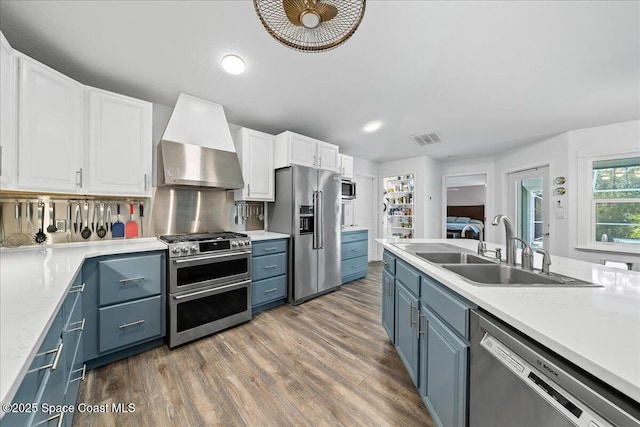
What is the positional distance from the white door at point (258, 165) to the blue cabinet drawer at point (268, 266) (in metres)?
0.79

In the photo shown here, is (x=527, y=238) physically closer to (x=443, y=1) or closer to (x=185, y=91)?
(x=443, y=1)

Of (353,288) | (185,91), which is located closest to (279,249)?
(353,288)

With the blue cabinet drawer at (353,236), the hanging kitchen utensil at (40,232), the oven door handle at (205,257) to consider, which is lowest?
the oven door handle at (205,257)

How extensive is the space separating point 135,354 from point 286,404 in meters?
1.42

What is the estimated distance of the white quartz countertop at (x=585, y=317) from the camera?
0.55 meters

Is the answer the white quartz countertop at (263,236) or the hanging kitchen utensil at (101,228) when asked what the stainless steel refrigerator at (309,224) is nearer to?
the white quartz countertop at (263,236)

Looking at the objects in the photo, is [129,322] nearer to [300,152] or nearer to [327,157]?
[300,152]

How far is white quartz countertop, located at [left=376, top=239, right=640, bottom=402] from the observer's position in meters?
0.55

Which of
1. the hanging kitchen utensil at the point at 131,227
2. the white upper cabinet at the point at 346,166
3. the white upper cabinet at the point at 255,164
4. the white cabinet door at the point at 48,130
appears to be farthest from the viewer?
the white upper cabinet at the point at 346,166

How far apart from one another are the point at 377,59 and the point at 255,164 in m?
1.81

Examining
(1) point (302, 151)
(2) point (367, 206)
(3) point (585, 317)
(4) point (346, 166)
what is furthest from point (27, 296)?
(2) point (367, 206)

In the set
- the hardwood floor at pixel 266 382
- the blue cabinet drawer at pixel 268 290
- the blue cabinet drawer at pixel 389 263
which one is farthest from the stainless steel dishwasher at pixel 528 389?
the blue cabinet drawer at pixel 268 290

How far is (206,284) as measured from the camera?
2326 millimetres

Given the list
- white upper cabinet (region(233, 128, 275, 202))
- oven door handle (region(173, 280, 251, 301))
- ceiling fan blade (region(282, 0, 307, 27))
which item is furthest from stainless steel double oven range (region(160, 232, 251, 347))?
ceiling fan blade (region(282, 0, 307, 27))
